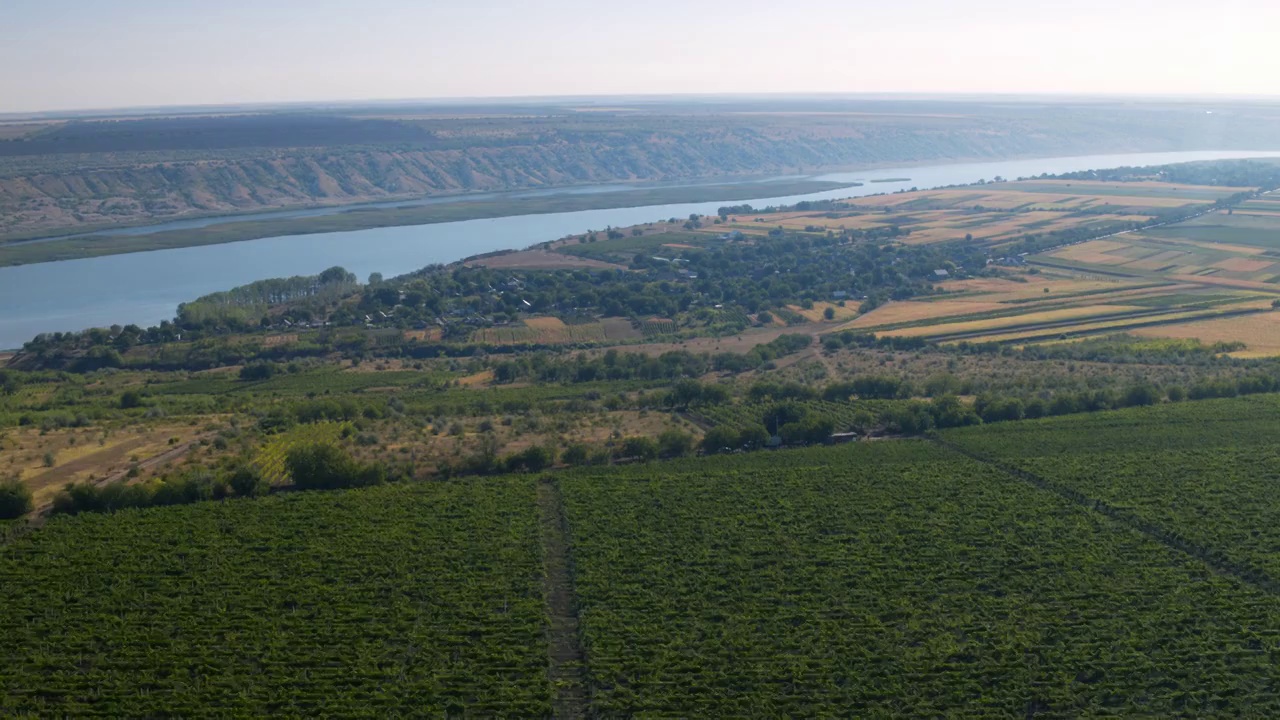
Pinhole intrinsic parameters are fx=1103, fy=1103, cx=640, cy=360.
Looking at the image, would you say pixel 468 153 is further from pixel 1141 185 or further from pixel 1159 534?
pixel 1159 534

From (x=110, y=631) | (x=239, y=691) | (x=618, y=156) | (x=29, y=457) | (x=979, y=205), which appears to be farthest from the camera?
(x=618, y=156)

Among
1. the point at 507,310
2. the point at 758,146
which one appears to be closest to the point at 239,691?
the point at 507,310

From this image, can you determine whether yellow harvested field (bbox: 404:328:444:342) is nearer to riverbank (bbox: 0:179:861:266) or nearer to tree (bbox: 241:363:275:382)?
tree (bbox: 241:363:275:382)

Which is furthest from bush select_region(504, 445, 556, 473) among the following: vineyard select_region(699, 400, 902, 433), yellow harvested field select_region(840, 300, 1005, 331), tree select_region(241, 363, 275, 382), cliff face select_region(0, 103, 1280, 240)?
cliff face select_region(0, 103, 1280, 240)

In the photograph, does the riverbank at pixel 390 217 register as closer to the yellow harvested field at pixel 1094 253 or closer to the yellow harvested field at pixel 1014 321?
the yellow harvested field at pixel 1094 253

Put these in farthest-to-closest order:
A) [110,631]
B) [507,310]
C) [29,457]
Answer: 1. [507,310]
2. [29,457]
3. [110,631]

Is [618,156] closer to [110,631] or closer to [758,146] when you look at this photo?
[758,146]
